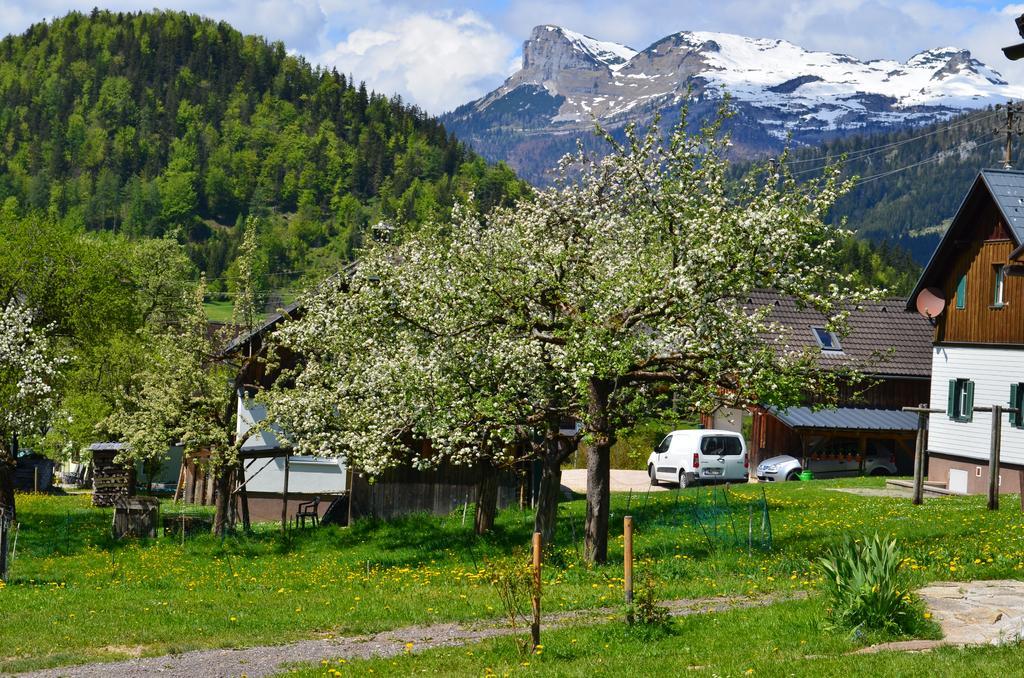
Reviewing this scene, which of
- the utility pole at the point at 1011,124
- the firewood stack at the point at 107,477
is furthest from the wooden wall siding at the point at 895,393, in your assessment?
the firewood stack at the point at 107,477

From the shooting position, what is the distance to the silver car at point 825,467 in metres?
45.7

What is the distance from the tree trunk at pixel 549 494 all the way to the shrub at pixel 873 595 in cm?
998

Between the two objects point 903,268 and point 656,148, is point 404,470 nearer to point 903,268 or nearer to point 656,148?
point 656,148

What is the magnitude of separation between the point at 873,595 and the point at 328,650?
694 centimetres

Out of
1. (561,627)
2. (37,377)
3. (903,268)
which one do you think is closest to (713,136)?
(561,627)

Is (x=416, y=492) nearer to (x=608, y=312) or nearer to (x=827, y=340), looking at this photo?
(x=608, y=312)

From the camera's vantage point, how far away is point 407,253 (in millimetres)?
26953

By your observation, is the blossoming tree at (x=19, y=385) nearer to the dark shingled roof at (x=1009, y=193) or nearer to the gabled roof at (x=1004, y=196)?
the gabled roof at (x=1004, y=196)

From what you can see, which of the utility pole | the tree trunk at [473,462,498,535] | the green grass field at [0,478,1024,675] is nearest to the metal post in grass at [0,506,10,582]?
the green grass field at [0,478,1024,675]

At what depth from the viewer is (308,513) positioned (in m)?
38.1

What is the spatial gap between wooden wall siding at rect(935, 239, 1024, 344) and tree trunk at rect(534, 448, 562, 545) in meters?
19.8

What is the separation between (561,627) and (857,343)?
39309 mm

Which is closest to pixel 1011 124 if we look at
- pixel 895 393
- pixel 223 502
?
pixel 895 393

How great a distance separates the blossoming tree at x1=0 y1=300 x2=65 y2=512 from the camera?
33344mm
